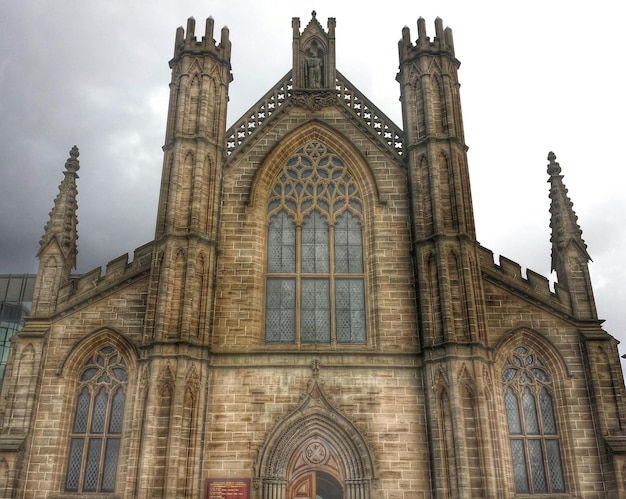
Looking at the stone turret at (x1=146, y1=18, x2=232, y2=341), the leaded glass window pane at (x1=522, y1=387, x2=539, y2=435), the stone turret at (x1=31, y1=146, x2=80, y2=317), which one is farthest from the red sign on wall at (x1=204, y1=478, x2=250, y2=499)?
the leaded glass window pane at (x1=522, y1=387, x2=539, y2=435)

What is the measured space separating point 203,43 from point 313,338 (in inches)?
408

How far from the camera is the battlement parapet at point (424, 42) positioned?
20.8 metres

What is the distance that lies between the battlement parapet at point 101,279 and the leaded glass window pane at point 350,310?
5649 millimetres

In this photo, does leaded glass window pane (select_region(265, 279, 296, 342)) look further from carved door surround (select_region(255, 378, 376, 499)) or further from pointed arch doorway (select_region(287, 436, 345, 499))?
pointed arch doorway (select_region(287, 436, 345, 499))

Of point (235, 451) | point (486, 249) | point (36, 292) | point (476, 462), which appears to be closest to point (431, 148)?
point (486, 249)

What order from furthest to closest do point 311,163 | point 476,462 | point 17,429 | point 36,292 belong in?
point 311,163 < point 36,292 < point 17,429 < point 476,462

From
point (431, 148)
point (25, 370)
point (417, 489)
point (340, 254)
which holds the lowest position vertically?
point (417, 489)

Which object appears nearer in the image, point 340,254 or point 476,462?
point 476,462

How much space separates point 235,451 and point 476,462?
6.00 m

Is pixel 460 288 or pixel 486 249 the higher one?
pixel 486 249

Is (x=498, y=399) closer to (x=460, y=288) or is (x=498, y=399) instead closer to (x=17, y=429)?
(x=460, y=288)

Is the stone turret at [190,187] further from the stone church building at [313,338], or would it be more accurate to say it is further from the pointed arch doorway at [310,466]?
the pointed arch doorway at [310,466]

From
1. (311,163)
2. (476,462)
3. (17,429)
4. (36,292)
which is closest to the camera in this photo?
(476,462)

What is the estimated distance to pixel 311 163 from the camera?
20.2 metres
